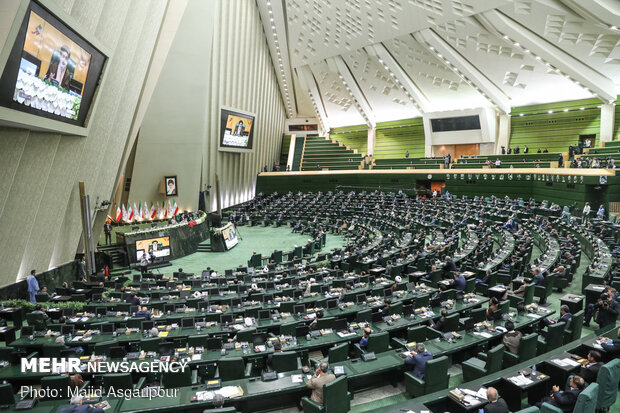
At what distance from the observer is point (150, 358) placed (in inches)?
317

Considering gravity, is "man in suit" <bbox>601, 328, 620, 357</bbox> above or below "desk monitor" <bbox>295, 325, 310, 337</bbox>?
above

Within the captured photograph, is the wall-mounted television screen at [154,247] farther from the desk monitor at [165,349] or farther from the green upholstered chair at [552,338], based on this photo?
the green upholstered chair at [552,338]

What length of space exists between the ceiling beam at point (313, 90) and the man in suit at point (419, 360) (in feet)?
127

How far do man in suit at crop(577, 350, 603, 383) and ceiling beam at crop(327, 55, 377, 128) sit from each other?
35510 mm

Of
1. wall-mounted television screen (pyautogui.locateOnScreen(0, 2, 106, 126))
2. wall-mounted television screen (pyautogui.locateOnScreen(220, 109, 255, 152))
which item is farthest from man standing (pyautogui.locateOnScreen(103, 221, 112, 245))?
wall-mounted television screen (pyautogui.locateOnScreen(220, 109, 255, 152))

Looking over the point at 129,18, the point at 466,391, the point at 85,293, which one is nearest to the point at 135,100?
the point at 129,18

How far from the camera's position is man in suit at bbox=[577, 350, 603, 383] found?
662 cm

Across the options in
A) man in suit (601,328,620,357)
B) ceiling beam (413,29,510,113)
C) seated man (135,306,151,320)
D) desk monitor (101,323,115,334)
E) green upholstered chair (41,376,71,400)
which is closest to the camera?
green upholstered chair (41,376,71,400)

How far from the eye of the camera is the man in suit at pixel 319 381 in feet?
21.6

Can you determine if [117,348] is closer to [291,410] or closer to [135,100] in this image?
[291,410]

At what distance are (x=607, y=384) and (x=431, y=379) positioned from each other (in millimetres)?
2604

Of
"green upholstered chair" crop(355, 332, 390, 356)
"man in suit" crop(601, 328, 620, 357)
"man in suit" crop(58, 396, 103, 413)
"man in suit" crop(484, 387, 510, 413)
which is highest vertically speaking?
"man in suit" crop(601, 328, 620, 357)

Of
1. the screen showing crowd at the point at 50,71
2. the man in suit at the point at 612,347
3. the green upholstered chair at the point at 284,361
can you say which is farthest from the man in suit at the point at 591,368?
the screen showing crowd at the point at 50,71

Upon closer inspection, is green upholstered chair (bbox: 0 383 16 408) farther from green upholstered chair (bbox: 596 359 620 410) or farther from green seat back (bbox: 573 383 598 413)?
green upholstered chair (bbox: 596 359 620 410)
